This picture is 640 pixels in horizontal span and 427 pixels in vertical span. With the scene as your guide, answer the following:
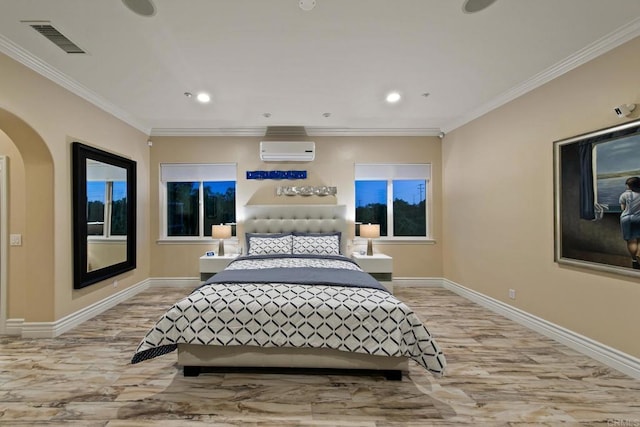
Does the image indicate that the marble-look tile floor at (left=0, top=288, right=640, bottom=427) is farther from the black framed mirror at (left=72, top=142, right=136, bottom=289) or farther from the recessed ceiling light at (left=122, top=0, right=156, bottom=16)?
the recessed ceiling light at (left=122, top=0, right=156, bottom=16)

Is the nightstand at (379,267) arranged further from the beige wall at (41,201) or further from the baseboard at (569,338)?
the beige wall at (41,201)

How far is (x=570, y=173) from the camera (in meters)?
2.75

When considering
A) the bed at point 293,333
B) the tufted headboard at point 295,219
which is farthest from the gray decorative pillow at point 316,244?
the bed at point 293,333

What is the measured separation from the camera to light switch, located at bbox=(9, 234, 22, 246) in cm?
303

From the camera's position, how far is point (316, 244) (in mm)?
4262

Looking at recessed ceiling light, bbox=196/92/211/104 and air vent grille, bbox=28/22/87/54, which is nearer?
air vent grille, bbox=28/22/87/54

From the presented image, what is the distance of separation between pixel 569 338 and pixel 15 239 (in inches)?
231

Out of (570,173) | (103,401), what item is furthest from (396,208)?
(103,401)

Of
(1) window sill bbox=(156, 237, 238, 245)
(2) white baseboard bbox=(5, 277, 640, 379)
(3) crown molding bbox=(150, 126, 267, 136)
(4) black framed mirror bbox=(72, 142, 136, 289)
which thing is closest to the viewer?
(2) white baseboard bbox=(5, 277, 640, 379)

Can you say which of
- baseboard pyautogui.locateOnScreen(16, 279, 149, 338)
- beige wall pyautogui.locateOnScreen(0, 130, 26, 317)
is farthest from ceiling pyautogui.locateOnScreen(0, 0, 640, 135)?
baseboard pyautogui.locateOnScreen(16, 279, 149, 338)

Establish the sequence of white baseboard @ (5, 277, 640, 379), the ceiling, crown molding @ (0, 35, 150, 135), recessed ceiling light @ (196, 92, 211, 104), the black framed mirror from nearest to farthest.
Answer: the ceiling < white baseboard @ (5, 277, 640, 379) < crown molding @ (0, 35, 150, 135) < the black framed mirror < recessed ceiling light @ (196, 92, 211, 104)

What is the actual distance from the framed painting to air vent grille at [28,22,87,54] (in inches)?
186

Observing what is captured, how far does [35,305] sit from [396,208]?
16.4 ft

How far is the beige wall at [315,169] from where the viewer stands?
4891 millimetres
